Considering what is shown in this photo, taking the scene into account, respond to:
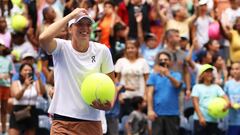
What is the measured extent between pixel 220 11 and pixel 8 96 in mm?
5947

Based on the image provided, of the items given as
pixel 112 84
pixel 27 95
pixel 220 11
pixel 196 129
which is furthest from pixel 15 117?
pixel 220 11

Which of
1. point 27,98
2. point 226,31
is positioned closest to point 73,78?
point 27,98

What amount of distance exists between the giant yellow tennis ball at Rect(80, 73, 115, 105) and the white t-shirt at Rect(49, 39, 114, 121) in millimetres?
170

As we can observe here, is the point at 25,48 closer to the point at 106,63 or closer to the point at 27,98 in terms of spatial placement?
the point at 27,98

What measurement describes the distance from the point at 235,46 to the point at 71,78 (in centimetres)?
836

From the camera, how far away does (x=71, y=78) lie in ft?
22.0

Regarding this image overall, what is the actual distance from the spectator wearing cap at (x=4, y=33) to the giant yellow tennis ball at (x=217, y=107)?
501 centimetres

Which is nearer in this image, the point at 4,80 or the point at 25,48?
the point at 4,80

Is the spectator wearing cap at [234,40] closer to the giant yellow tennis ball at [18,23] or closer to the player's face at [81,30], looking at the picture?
the giant yellow tennis ball at [18,23]

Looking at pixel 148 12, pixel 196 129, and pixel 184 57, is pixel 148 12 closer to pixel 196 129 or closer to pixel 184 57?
pixel 184 57

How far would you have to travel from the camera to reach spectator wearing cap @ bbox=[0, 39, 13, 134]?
1297 cm

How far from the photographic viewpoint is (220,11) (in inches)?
640

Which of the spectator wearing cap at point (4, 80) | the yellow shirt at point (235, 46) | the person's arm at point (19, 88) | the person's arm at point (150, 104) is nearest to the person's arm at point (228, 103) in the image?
the person's arm at point (150, 104)

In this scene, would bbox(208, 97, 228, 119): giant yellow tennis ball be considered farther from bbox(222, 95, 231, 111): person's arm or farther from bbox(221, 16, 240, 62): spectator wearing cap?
bbox(221, 16, 240, 62): spectator wearing cap
